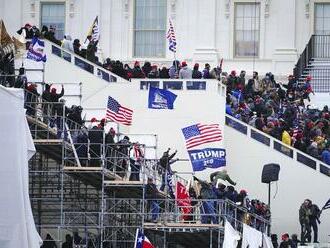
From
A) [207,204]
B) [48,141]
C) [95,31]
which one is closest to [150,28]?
[95,31]

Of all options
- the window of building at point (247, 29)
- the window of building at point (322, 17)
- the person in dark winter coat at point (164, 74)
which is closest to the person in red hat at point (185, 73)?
the person in dark winter coat at point (164, 74)

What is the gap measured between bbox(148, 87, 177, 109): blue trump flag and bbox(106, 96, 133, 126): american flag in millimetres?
962

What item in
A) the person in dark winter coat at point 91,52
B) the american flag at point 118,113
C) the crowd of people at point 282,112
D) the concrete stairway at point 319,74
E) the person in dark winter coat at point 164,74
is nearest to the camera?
the american flag at point 118,113

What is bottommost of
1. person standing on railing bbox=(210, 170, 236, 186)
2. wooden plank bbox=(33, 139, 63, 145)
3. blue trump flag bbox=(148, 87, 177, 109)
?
person standing on railing bbox=(210, 170, 236, 186)

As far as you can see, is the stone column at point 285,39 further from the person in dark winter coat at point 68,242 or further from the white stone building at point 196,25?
the person in dark winter coat at point 68,242

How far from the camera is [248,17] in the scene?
3735 inches

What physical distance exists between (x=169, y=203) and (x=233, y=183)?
4.85m

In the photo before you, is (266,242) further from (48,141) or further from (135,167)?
(48,141)

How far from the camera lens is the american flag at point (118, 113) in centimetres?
8038

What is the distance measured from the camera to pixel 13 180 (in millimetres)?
65500

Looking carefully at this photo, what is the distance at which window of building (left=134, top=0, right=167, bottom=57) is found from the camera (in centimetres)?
9469

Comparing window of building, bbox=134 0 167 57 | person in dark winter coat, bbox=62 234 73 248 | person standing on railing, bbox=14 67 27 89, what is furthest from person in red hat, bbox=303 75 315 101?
person in dark winter coat, bbox=62 234 73 248

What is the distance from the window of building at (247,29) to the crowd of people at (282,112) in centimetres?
514

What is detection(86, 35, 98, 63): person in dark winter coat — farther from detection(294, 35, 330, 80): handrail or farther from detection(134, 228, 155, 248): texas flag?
detection(134, 228, 155, 248): texas flag
